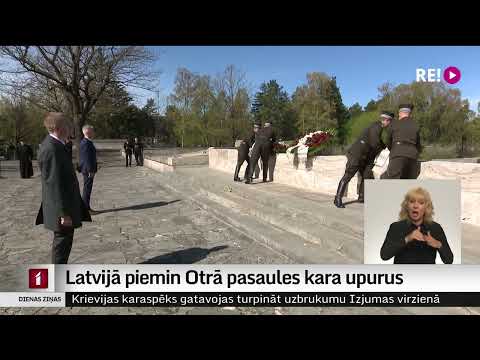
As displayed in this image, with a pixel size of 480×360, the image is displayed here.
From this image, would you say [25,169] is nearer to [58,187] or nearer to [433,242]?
[58,187]

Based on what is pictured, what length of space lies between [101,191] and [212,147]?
594cm

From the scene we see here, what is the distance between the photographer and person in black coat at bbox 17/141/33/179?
1166 centimetres

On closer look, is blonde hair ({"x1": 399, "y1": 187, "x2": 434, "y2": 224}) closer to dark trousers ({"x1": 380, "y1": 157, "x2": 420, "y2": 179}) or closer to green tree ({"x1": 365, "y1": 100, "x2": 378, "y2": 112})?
dark trousers ({"x1": 380, "y1": 157, "x2": 420, "y2": 179})

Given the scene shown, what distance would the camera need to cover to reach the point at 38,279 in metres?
2.39

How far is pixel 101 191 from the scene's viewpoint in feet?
30.3

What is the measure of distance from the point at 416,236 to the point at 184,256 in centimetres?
245

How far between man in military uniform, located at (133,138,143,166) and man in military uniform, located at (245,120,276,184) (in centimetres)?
1194

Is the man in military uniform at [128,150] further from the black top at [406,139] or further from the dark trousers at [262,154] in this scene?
the black top at [406,139]

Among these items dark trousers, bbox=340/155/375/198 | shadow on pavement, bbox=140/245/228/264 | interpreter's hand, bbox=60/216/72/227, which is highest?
dark trousers, bbox=340/155/375/198

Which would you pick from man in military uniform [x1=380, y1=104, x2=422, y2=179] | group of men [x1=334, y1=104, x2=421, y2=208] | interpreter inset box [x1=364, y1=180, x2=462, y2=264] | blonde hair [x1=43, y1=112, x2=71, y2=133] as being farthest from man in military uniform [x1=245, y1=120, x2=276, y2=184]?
blonde hair [x1=43, y1=112, x2=71, y2=133]

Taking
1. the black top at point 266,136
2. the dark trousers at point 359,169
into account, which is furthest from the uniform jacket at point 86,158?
the dark trousers at point 359,169

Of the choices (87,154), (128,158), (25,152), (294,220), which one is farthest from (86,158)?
(128,158)
